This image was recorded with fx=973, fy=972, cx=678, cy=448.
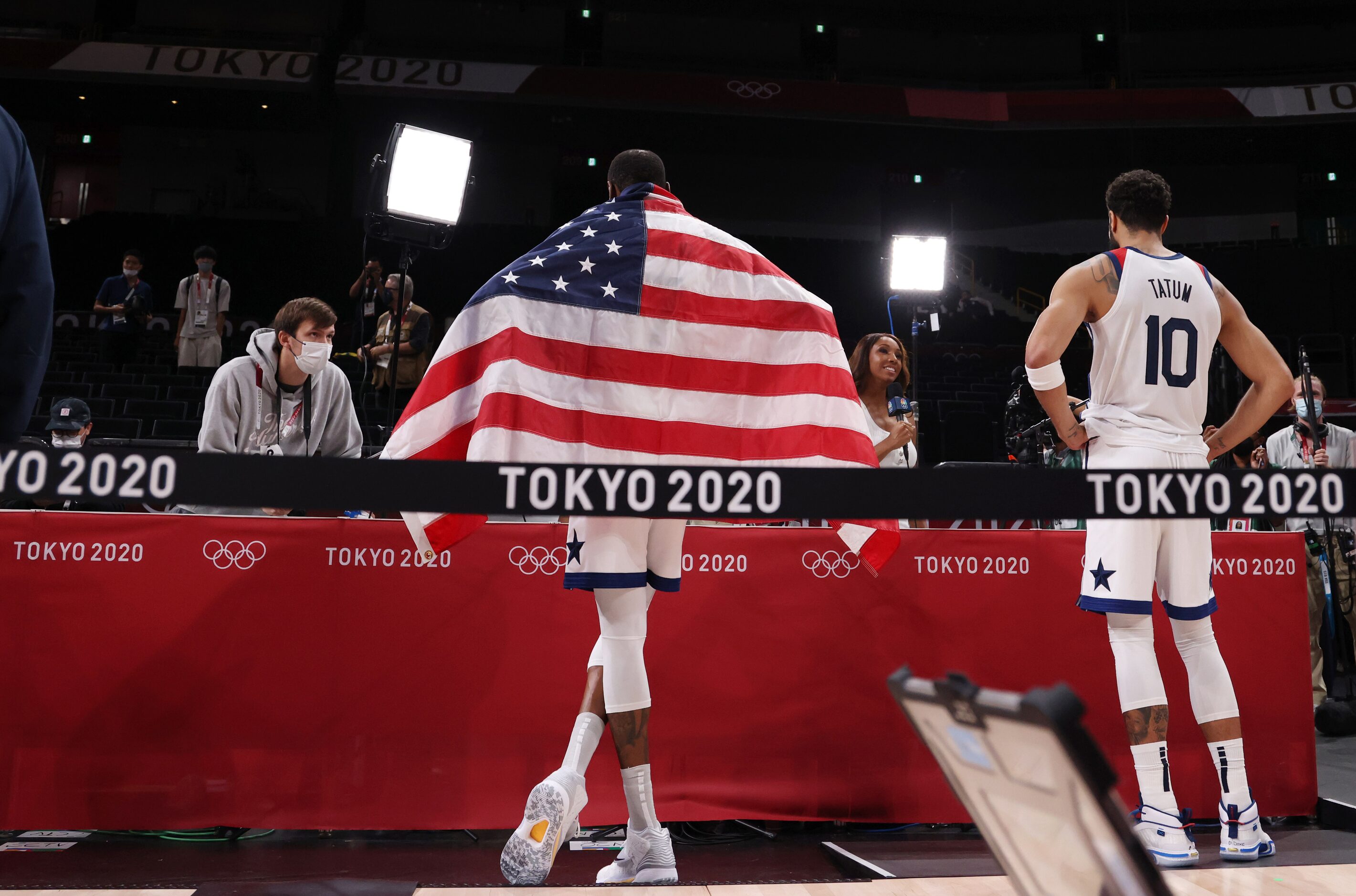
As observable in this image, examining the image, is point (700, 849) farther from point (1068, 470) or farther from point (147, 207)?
point (147, 207)

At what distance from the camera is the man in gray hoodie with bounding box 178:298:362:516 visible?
11.8 ft

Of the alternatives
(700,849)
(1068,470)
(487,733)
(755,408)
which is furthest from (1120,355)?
(487,733)

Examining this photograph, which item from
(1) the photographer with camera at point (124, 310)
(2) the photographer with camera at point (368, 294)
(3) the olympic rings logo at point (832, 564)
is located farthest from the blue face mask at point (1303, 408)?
(1) the photographer with camera at point (124, 310)

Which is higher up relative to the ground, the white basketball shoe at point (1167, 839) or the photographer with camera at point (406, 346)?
the photographer with camera at point (406, 346)

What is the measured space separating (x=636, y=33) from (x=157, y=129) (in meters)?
9.13

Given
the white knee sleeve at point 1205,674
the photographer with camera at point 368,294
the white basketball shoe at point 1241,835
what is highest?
the photographer with camera at point 368,294

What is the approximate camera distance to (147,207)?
18.1m

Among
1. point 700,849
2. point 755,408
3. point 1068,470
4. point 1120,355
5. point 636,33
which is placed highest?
point 636,33

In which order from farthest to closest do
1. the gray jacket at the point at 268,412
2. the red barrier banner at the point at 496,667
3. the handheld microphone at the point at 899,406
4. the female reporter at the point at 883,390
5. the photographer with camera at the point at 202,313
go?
the photographer with camera at the point at 202,313 → the handheld microphone at the point at 899,406 → the female reporter at the point at 883,390 → the gray jacket at the point at 268,412 → the red barrier banner at the point at 496,667

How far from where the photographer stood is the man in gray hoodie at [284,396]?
3592 mm

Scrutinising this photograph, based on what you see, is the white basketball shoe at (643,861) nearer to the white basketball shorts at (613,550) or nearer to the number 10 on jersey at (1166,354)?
the white basketball shorts at (613,550)

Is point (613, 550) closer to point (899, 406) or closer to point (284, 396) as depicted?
point (284, 396)

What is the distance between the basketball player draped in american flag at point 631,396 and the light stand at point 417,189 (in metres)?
1.94

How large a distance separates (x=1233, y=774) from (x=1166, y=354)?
1161 mm
